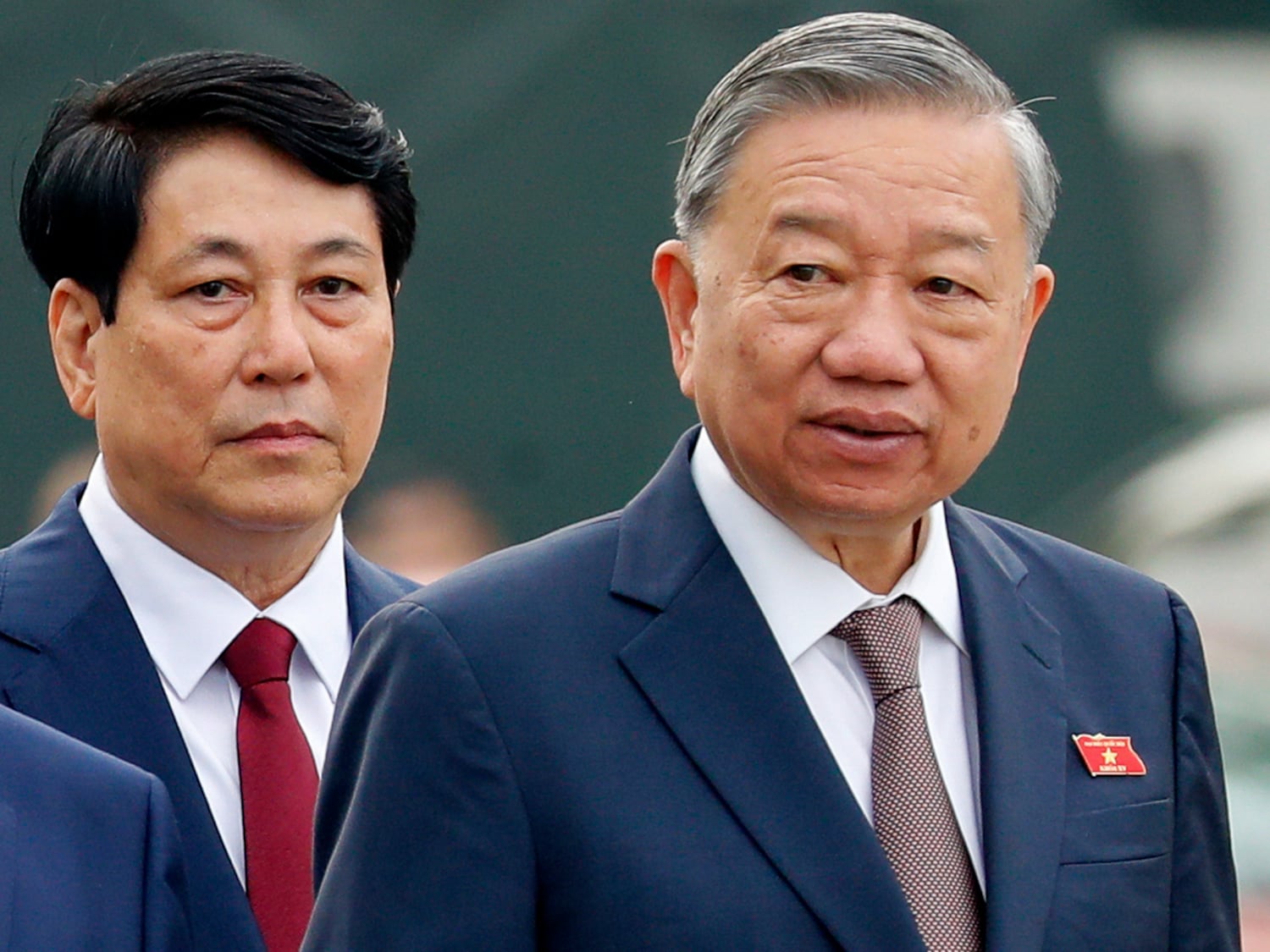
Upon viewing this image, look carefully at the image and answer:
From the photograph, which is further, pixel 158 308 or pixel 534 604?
pixel 158 308

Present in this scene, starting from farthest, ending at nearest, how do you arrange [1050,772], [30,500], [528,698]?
Answer: [30,500] < [1050,772] < [528,698]

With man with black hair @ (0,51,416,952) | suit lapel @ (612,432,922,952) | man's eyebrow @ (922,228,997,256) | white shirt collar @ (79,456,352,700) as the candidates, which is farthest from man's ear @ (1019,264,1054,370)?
white shirt collar @ (79,456,352,700)

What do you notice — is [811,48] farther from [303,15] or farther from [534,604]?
[303,15]

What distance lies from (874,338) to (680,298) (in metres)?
0.23

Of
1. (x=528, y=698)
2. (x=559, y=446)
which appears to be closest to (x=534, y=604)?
(x=528, y=698)

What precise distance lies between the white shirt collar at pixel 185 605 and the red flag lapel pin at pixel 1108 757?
82 centimetres

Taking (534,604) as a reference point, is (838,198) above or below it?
above

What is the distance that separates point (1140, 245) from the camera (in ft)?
14.3

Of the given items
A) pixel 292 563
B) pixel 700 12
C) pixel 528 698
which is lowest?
pixel 528 698

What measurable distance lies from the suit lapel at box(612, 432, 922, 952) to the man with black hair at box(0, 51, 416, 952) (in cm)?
50

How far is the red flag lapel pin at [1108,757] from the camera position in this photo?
187 centimetres

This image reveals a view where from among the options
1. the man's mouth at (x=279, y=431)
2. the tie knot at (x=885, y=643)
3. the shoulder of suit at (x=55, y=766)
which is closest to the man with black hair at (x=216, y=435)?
the man's mouth at (x=279, y=431)

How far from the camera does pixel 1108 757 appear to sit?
1876mm

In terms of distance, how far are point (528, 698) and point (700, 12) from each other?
9.03 ft
